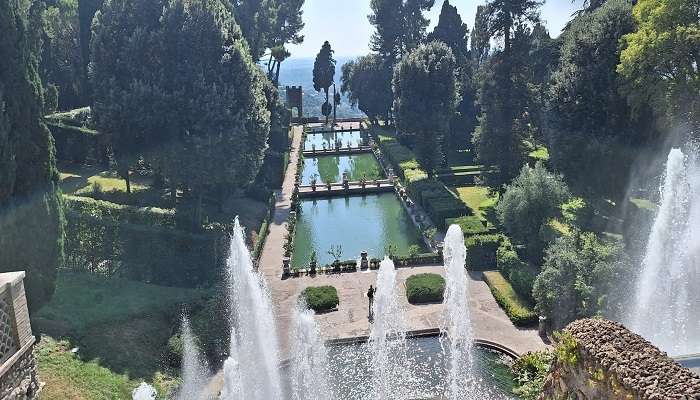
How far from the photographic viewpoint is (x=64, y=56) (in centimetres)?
4203

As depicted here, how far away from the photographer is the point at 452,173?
132 ft

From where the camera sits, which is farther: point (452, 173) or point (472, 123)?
point (472, 123)

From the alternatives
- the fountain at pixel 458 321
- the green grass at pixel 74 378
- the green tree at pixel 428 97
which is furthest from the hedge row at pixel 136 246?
the green tree at pixel 428 97

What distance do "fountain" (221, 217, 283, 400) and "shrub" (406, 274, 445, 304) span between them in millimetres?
6008

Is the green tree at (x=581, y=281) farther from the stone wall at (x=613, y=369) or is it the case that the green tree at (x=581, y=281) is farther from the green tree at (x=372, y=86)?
the green tree at (x=372, y=86)

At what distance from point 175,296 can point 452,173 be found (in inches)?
978

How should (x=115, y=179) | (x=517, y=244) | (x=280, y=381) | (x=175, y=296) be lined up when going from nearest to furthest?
(x=280, y=381), (x=175, y=296), (x=517, y=244), (x=115, y=179)

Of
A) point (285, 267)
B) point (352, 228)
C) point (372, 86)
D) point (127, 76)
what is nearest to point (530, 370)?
point (285, 267)

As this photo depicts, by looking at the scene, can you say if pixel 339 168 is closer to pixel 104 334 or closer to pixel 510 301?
pixel 510 301

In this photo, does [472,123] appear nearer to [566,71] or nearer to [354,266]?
[566,71]

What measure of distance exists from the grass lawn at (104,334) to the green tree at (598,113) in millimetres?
19474

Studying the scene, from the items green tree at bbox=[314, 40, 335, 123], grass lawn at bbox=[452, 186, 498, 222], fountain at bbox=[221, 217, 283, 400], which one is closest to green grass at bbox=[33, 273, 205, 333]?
fountain at bbox=[221, 217, 283, 400]

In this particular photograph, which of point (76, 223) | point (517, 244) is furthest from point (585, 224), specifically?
point (76, 223)

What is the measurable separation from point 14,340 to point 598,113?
1037 inches
